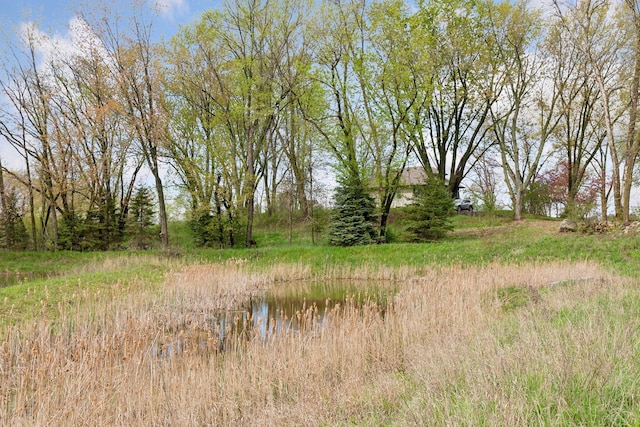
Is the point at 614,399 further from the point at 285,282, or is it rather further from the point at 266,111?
the point at 266,111

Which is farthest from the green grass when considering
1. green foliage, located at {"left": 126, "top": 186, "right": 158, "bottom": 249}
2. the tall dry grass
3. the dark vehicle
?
the dark vehicle

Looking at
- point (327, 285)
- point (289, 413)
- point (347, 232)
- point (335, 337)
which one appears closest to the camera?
point (289, 413)

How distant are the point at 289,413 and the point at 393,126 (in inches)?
668

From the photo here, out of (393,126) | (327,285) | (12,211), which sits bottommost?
(327,285)

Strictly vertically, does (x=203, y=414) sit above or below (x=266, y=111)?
below

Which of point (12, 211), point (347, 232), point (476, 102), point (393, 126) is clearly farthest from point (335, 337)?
point (12, 211)

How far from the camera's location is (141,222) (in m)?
22.6

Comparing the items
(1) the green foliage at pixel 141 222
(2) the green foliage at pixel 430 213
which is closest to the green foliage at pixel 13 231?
(1) the green foliage at pixel 141 222

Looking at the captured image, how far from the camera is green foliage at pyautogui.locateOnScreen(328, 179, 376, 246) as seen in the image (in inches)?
707

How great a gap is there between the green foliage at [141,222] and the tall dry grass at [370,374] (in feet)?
55.2

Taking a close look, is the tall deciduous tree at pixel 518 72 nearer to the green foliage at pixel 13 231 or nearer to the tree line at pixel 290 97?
the tree line at pixel 290 97

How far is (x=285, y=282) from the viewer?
1287 centimetres

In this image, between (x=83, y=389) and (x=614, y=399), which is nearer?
(x=614, y=399)

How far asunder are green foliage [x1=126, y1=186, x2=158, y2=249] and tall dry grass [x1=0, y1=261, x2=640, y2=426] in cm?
1683
